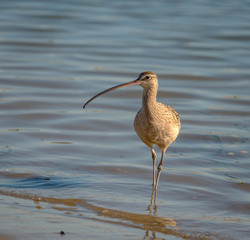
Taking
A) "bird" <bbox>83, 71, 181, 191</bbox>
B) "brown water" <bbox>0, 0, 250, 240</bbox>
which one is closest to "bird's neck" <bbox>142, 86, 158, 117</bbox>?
"bird" <bbox>83, 71, 181, 191</bbox>

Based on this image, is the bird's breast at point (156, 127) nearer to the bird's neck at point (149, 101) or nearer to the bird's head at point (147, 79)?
A: the bird's neck at point (149, 101)

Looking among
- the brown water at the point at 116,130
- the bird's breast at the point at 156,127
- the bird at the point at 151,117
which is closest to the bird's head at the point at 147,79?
the bird at the point at 151,117

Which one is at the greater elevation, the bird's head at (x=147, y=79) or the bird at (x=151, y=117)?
the bird's head at (x=147, y=79)

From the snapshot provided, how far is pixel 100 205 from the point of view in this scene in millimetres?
6070

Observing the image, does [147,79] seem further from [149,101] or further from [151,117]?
[151,117]

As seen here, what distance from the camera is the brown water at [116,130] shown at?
575cm

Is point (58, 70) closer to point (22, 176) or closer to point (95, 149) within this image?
point (95, 149)

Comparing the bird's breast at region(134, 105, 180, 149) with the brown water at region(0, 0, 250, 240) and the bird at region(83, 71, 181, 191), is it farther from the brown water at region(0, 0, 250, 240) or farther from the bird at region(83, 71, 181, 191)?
the brown water at region(0, 0, 250, 240)

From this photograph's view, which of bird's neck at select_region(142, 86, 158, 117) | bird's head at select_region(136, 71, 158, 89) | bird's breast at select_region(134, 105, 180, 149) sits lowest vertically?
bird's breast at select_region(134, 105, 180, 149)

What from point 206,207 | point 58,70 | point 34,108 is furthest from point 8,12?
point 206,207

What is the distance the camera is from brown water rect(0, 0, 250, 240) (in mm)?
5750

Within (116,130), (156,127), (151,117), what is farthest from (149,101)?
(116,130)

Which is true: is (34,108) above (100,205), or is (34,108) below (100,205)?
above

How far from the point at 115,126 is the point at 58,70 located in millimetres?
3787
